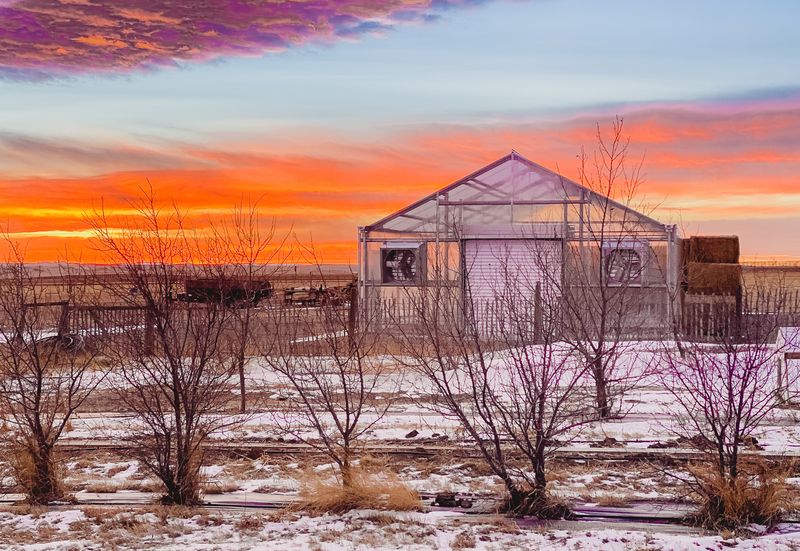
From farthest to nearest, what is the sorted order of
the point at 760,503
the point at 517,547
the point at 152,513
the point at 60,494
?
the point at 60,494 → the point at 152,513 → the point at 760,503 → the point at 517,547

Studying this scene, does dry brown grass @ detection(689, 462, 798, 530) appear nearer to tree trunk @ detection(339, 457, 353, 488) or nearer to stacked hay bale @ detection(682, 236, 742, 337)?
tree trunk @ detection(339, 457, 353, 488)

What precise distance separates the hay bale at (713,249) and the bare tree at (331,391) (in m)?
10.5

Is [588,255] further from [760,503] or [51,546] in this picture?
[51,546]

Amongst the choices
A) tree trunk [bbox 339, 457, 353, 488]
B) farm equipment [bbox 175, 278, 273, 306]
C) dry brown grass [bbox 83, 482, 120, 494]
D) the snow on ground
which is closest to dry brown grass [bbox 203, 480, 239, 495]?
the snow on ground

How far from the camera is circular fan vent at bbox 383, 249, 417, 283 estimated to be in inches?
876

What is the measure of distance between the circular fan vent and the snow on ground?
15.1 m

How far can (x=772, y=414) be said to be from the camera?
1063cm

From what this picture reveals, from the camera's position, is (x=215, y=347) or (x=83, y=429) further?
(x=83, y=429)

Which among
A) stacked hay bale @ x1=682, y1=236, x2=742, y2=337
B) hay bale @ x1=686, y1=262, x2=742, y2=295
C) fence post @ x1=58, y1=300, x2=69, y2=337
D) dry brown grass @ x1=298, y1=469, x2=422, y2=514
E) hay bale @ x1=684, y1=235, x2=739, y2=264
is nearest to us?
dry brown grass @ x1=298, y1=469, x2=422, y2=514

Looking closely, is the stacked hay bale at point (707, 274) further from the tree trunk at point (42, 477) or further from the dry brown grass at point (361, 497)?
the tree trunk at point (42, 477)

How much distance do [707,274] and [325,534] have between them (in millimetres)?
17414

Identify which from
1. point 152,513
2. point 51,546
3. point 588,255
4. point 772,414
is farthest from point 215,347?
point 588,255

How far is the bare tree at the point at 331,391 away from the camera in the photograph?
7922 mm

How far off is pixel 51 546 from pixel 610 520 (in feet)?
14.2
